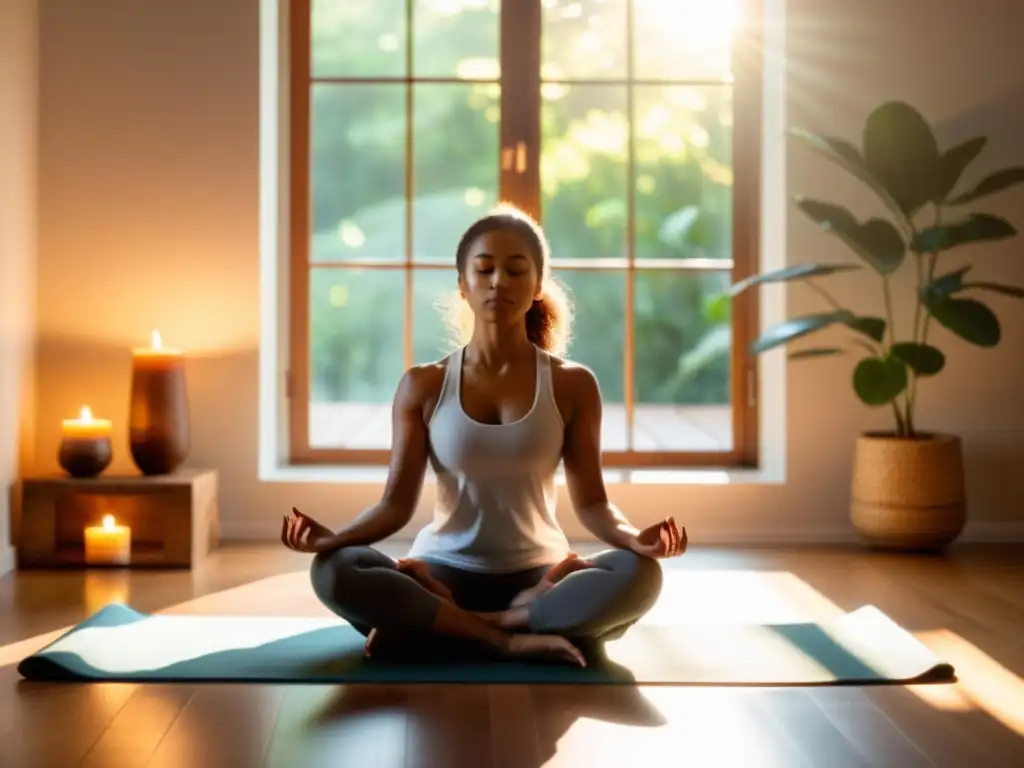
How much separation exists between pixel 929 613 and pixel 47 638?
1924 millimetres

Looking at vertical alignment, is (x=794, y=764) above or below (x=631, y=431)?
below

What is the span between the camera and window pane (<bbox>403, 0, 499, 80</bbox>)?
4.54 metres

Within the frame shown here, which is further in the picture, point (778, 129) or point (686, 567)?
point (778, 129)

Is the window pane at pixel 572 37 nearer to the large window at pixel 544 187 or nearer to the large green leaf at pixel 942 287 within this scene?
the large window at pixel 544 187

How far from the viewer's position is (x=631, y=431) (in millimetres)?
4582

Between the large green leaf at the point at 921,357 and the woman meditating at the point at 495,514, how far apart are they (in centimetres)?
145

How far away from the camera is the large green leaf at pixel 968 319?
3.76 metres

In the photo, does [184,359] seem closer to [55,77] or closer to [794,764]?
[55,77]

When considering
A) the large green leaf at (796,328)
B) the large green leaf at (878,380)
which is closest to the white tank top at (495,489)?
the large green leaf at (796,328)

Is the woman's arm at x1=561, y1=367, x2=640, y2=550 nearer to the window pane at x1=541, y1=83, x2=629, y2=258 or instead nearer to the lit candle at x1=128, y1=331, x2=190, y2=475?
the lit candle at x1=128, y1=331, x2=190, y2=475

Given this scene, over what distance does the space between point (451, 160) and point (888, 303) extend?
4.85 feet

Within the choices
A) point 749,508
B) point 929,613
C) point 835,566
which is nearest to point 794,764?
point 929,613

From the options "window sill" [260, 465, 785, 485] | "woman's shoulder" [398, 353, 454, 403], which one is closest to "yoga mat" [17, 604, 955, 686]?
"woman's shoulder" [398, 353, 454, 403]

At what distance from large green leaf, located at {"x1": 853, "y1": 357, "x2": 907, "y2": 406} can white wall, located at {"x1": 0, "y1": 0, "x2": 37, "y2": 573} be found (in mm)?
2345
